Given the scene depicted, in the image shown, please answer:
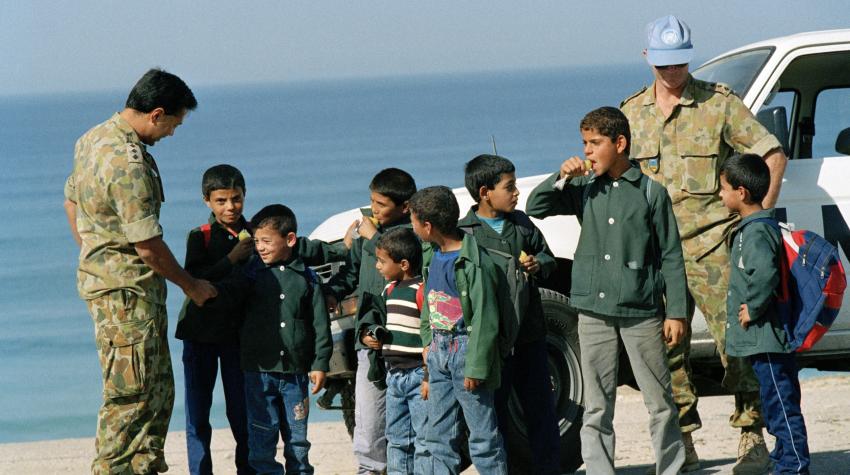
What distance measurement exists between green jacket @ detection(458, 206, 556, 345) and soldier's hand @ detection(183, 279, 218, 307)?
3.81ft

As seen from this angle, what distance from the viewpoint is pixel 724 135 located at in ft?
22.5

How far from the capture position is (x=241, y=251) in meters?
6.54

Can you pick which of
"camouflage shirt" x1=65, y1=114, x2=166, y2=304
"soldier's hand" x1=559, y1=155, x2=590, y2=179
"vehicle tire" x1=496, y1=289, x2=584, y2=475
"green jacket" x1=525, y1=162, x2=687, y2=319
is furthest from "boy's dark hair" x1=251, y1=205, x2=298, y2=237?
"vehicle tire" x1=496, y1=289, x2=584, y2=475

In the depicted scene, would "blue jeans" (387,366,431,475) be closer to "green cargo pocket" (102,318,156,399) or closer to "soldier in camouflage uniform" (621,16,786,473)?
"green cargo pocket" (102,318,156,399)

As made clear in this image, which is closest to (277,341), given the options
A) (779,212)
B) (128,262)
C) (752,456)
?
(128,262)

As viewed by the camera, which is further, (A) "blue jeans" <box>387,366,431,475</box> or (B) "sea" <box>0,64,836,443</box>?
(B) "sea" <box>0,64,836,443</box>

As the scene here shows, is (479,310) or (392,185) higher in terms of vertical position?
(392,185)

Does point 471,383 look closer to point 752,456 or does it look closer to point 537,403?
point 537,403

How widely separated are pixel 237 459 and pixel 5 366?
11861 mm

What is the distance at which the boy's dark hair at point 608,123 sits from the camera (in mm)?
6191

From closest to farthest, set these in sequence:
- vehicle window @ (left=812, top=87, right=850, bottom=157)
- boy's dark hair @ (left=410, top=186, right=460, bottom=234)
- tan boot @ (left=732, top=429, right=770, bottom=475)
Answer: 1. boy's dark hair @ (left=410, top=186, right=460, bottom=234)
2. tan boot @ (left=732, top=429, right=770, bottom=475)
3. vehicle window @ (left=812, top=87, right=850, bottom=157)

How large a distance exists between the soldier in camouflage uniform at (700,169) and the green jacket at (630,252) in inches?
23.1

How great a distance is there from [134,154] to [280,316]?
1011 mm

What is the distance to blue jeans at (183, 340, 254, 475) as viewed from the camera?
21.9 ft
